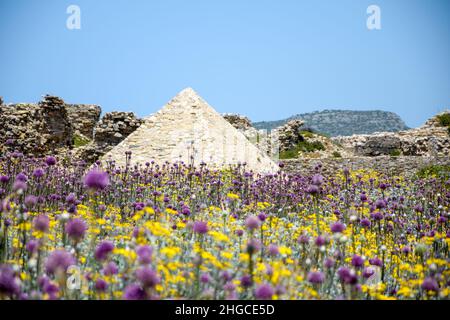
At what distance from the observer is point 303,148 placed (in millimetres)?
34969

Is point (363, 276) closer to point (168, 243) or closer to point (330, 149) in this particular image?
point (168, 243)

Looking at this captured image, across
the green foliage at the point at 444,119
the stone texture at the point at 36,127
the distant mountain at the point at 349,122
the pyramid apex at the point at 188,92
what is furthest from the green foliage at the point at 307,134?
the distant mountain at the point at 349,122

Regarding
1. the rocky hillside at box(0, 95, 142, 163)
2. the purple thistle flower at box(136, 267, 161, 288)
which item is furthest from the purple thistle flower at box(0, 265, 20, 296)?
the rocky hillside at box(0, 95, 142, 163)

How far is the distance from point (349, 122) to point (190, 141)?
11242cm

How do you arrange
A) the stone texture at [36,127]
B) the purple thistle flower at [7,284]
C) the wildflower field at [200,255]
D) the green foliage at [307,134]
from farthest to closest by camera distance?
the green foliage at [307,134]
the stone texture at [36,127]
the wildflower field at [200,255]
the purple thistle flower at [7,284]

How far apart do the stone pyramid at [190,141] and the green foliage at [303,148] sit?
1422cm

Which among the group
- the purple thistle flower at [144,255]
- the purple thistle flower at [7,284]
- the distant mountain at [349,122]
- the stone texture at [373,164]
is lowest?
the purple thistle flower at [7,284]

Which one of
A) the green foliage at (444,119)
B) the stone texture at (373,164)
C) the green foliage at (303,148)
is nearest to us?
the stone texture at (373,164)

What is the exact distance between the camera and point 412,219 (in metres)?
9.05

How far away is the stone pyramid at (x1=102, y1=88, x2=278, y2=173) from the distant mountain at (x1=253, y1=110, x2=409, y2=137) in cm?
9083

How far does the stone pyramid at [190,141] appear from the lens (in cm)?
1670

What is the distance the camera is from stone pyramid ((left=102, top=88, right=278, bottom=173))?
16703 millimetres

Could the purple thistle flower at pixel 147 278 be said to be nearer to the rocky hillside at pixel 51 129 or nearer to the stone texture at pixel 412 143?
the rocky hillside at pixel 51 129
